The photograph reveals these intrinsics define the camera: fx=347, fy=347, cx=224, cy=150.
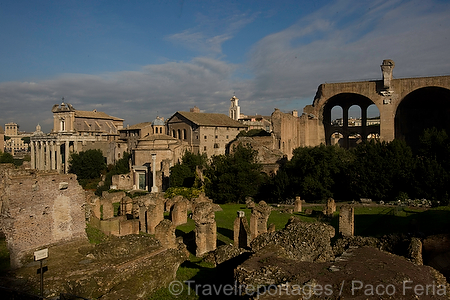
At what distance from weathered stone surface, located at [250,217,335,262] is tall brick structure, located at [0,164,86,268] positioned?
5083 millimetres

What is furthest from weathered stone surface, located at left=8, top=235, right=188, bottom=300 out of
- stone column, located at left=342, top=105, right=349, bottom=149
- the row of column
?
the row of column

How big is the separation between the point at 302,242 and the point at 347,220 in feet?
18.7

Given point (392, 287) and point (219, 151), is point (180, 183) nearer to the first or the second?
point (219, 151)

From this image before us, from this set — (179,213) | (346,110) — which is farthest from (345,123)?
(179,213)

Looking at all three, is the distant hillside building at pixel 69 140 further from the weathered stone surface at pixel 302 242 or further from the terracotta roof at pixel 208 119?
the weathered stone surface at pixel 302 242

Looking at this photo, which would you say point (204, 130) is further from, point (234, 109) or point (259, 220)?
point (234, 109)

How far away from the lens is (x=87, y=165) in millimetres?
47250

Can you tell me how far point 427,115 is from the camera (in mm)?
41281

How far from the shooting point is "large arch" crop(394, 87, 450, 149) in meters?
36.6

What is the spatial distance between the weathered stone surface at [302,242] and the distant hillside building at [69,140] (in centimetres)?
4567

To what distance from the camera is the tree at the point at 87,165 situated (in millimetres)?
47062

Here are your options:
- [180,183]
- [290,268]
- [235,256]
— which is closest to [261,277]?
[290,268]

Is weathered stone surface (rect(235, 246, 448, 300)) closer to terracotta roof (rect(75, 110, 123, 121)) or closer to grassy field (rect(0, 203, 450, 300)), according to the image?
grassy field (rect(0, 203, 450, 300))

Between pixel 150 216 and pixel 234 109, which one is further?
pixel 234 109
